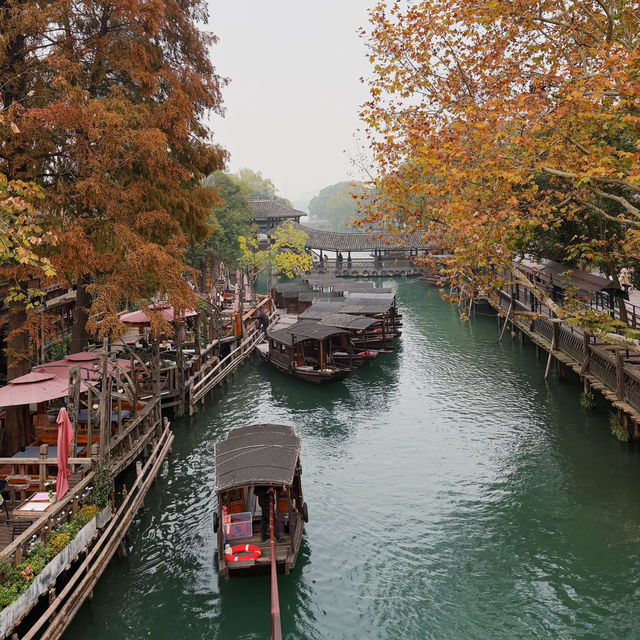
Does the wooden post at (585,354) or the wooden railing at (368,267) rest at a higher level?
the wooden railing at (368,267)

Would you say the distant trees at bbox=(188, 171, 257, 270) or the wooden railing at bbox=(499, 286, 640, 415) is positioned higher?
the distant trees at bbox=(188, 171, 257, 270)

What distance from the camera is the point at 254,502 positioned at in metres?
14.4

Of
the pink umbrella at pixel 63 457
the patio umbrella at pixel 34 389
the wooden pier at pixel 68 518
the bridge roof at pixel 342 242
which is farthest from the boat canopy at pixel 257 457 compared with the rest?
the bridge roof at pixel 342 242

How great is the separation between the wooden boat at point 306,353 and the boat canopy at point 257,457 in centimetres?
1225

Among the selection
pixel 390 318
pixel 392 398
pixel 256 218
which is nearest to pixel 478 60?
pixel 392 398

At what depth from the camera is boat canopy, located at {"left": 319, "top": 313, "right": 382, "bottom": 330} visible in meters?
31.3

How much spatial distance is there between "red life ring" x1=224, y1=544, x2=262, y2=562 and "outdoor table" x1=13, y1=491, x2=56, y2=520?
12.6 feet

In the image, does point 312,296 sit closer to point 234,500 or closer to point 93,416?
point 93,416

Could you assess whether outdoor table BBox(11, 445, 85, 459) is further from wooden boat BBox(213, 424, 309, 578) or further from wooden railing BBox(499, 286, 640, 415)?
wooden railing BBox(499, 286, 640, 415)

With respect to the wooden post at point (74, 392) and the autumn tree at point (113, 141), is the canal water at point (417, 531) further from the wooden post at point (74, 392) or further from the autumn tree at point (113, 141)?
the autumn tree at point (113, 141)

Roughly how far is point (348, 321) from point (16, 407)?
19.3 m

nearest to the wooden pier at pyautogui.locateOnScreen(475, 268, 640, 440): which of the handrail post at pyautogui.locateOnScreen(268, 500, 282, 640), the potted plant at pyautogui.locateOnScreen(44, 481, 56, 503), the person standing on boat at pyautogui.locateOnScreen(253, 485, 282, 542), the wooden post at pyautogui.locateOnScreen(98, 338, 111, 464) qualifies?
the person standing on boat at pyautogui.locateOnScreen(253, 485, 282, 542)

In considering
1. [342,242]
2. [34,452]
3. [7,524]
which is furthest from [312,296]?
[7,524]

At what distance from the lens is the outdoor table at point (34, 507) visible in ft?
37.9
